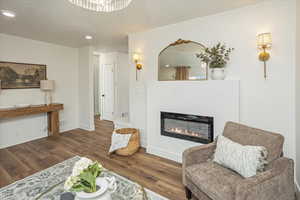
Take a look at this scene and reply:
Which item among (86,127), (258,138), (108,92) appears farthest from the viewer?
(108,92)

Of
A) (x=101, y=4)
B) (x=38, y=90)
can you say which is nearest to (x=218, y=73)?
(x=101, y=4)

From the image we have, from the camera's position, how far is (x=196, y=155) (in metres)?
1.83

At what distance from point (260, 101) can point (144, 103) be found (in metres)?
2.07

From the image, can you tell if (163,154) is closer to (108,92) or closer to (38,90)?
(38,90)

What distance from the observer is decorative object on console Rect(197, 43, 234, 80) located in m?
2.36

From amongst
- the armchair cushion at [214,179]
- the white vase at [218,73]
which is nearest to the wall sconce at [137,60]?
the white vase at [218,73]

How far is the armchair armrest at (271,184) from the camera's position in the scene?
1142mm

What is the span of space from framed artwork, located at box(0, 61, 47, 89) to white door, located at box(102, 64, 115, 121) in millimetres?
2156

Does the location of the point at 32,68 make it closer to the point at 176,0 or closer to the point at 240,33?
the point at 176,0

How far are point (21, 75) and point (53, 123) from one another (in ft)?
4.49

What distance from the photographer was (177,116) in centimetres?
279

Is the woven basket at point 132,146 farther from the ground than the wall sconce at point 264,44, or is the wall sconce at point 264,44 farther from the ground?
the wall sconce at point 264,44

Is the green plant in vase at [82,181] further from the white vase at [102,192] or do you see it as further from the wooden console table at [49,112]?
the wooden console table at [49,112]

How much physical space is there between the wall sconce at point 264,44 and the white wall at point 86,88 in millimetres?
4075
